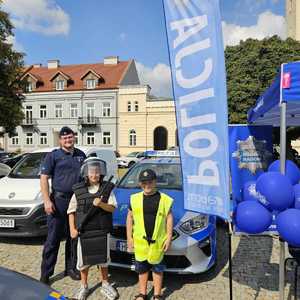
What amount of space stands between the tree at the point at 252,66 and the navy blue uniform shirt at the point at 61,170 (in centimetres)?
2542

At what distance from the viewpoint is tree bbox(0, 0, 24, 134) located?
64.0ft

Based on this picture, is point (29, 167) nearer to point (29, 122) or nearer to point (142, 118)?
point (142, 118)

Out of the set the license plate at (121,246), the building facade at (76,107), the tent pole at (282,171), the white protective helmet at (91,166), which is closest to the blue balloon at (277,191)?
the tent pole at (282,171)

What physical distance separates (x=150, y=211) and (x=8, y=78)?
18.4 metres

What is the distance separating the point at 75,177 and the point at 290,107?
352 centimetres

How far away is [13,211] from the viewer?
596 centimetres

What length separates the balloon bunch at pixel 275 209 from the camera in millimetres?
3229

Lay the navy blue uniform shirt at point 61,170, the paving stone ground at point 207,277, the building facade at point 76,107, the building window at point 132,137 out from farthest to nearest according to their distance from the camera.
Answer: the building facade at point 76,107, the building window at point 132,137, the navy blue uniform shirt at point 61,170, the paving stone ground at point 207,277

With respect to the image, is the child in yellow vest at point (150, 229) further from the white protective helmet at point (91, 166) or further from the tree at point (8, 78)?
the tree at point (8, 78)

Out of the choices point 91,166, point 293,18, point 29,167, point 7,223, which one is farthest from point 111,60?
point 91,166

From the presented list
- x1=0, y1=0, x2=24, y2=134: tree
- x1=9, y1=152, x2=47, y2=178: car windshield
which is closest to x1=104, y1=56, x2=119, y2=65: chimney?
x1=0, y1=0, x2=24, y2=134: tree

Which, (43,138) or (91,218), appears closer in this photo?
(91,218)

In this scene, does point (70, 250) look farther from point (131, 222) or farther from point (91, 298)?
point (131, 222)

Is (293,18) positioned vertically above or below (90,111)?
above
